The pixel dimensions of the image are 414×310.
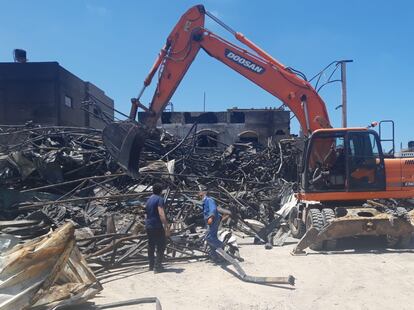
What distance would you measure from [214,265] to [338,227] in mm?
2769

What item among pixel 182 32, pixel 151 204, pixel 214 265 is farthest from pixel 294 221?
pixel 182 32

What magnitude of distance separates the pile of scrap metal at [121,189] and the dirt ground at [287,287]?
819 millimetres

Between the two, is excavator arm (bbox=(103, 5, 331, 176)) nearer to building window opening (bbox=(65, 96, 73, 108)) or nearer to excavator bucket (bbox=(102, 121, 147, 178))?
excavator bucket (bbox=(102, 121, 147, 178))

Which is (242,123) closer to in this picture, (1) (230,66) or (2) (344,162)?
(1) (230,66)

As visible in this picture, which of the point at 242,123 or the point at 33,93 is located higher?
the point at 33,93

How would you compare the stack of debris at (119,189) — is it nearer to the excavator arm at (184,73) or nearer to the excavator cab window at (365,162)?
the excavator arm at (184,73)

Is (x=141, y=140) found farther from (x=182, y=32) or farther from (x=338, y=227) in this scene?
(x=338, y=227)

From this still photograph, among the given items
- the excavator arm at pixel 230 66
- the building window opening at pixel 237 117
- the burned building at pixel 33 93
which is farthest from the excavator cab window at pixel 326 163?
the building window opening at pixel 237 117

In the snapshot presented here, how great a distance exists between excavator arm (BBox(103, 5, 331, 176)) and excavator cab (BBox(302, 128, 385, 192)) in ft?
3.09

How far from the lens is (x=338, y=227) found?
8.98 meters

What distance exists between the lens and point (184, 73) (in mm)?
12484

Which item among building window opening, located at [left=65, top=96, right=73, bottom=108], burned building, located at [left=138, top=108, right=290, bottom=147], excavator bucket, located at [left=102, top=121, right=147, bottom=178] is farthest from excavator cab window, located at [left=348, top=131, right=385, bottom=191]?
building window opening, located at [left=65, top=96, right=73, bottom=108]

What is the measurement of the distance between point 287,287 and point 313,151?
4.66 meters

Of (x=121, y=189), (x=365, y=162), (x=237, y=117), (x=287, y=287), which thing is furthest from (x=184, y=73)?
(x=237, y=117)
